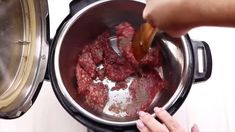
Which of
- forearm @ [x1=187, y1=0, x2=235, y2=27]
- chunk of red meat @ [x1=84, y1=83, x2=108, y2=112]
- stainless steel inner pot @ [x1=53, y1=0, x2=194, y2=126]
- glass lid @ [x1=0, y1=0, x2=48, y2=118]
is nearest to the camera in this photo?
forearm @ [x1=187, y1=0, x2=235, y2=27]

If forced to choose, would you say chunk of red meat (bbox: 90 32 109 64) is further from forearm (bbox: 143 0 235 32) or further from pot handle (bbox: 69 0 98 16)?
forearm (bbox: 143 0 235 32)

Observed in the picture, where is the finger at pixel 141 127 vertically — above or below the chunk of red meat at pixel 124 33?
below

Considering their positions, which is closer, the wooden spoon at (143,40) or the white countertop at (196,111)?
the wooden spoon at (143,40)

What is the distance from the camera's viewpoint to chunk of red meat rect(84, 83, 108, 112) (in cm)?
100

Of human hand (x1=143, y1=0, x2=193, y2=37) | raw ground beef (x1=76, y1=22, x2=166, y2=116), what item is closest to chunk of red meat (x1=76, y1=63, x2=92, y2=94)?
raw ground beef (x1=76, y1=22, x2=166, y2=116)

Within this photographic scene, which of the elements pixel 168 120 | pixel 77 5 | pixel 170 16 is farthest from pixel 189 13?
pixel 77 5

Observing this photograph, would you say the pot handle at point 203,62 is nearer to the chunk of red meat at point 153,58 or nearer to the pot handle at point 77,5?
the chunk of red meat at point 153,58

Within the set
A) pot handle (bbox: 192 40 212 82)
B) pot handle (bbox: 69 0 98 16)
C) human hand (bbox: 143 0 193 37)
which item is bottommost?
pot handle (bbox: 192 40 212 82)

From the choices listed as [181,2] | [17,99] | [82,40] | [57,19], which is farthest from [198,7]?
[57,19]

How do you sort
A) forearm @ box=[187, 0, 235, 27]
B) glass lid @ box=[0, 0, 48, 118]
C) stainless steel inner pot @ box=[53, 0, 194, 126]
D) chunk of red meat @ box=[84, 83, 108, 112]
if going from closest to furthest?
1. forearm @ box=[187, 0, 235, 27]
2. glass lid @ box=[0, 0, 48, 118]
3. stainless steel inner pot @ box=[53, 0, 194, 126]
4. chunk of red meat @ box=[84, 83, 108, 112]

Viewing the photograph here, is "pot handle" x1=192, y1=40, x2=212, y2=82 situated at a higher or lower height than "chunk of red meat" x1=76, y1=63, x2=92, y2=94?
higher

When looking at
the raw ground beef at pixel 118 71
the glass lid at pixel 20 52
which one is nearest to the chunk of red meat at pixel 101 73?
the raw ground beef at pixel 118 71

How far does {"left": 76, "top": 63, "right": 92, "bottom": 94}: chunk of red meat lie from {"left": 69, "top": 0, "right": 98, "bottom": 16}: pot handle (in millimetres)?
165

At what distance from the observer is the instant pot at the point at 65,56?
2.58 ft
